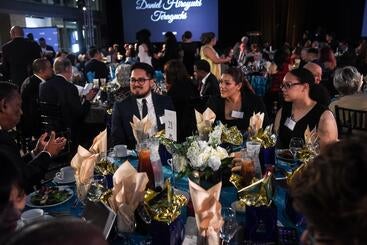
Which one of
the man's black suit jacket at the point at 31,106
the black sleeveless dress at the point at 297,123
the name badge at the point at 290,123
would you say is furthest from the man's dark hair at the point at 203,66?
the name badge at the point at 290,123

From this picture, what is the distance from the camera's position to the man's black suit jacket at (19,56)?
19.6 ft

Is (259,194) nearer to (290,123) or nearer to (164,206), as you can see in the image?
(164,206)

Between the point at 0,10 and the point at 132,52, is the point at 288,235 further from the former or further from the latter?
the point at 0,10

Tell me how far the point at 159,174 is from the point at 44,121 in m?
2.89

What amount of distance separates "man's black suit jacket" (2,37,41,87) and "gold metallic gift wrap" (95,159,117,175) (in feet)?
15.3

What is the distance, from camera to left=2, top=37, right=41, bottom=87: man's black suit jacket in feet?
19.6

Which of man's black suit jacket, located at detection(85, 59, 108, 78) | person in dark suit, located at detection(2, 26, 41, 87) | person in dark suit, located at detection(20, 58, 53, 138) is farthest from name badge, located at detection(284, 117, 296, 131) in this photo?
person in dark suit, located at detection(2, 26, 41, 87)

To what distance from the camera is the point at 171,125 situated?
2.34 meters

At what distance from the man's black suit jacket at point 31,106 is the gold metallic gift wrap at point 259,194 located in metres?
3.65

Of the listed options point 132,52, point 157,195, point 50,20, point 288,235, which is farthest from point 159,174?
point 50,20

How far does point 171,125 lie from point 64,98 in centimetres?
229

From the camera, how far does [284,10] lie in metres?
13.8

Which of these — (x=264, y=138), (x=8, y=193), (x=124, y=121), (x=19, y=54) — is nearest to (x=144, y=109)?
(x=124, y=121)

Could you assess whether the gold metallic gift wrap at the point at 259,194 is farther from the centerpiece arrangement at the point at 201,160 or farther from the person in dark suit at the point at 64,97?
the person in dark suit at the point at 64,97
